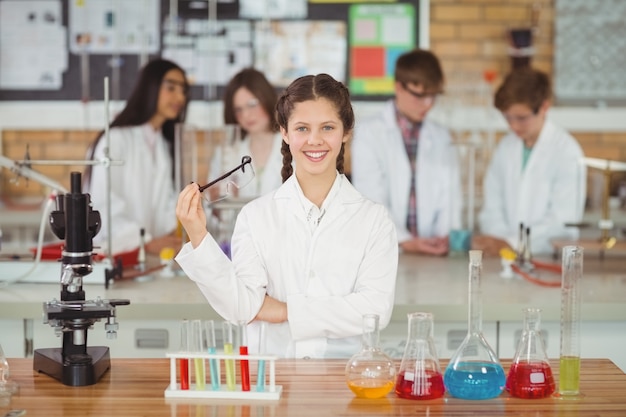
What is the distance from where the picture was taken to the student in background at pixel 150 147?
426 centimetres

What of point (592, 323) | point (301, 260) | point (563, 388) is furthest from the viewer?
point (592, 323)

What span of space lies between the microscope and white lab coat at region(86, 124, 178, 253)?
1801 millimetres

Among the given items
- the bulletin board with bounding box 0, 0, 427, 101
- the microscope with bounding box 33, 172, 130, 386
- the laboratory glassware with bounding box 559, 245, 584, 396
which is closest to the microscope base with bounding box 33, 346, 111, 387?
the microscope with bounding box 33, 172, 130, 386

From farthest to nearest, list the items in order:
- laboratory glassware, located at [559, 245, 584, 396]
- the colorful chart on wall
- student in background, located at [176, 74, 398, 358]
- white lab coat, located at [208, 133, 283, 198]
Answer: the colorful chart on wall → white lab coat, located at [208, 133, 283, 198] → student in background, located at [176, 74, 398, 358] → laboratory glassware, located at [559, 245, 584, 396]

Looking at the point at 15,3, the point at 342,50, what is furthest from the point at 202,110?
the point at 15,3

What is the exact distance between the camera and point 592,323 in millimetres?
3180

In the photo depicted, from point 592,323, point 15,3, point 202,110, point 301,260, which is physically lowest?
point 592,323

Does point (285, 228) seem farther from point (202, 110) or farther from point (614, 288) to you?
point (202, 110)

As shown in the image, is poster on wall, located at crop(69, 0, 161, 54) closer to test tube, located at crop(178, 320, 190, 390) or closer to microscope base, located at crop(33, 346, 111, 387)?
microscope base, located at crop(33, 346, 111, 387)

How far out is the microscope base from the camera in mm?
2191

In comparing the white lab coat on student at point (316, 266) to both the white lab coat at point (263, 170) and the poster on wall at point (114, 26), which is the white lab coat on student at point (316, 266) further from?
the poster on wall at point (114, 26)

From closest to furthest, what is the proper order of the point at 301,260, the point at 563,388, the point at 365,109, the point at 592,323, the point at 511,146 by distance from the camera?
the point at 563,388 → the point at 301,260 → the point at 592,323 → the point at 511,146 → the point at 365,109

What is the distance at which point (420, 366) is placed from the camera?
2.07 meters

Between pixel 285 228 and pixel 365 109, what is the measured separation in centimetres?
294
